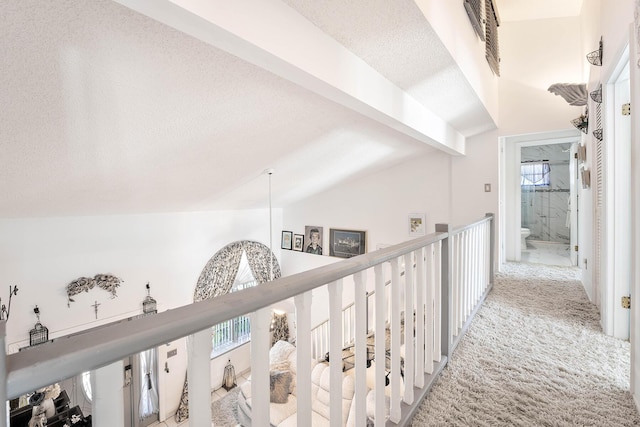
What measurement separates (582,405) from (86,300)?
4867mm

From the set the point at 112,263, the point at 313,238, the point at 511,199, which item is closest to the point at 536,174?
the point at 511,199

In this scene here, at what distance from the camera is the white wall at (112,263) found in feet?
11.1

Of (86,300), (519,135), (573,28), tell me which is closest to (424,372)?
(519,135)

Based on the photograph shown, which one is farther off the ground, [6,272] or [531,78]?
[531,78]

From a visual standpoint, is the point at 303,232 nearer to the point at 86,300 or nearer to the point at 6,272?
the point at 86,300

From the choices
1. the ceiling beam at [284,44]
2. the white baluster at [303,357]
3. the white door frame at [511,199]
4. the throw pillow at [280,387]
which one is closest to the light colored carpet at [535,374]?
the white baluster at [303,357]

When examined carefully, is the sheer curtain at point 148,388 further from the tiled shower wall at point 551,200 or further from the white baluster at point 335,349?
the tiled shower wall at point 551,200

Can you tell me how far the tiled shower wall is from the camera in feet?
22.5

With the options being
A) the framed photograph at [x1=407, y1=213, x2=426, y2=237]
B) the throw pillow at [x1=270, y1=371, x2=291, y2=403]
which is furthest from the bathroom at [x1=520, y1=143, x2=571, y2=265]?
the throw pillow at [x1=270, y1=371, x2=291, y2=403]

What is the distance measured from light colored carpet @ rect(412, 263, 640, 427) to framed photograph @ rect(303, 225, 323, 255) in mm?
3632

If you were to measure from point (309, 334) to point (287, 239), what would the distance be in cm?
584

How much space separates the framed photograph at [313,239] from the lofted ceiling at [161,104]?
2.48 metres

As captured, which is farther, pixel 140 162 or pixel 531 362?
pixel 140 162

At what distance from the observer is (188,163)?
9.52 ft
